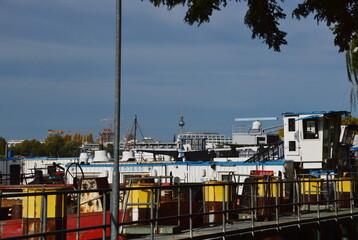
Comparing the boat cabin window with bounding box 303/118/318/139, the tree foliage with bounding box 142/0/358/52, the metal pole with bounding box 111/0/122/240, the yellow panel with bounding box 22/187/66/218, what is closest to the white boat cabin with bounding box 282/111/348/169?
the boat cabin window with bounding box 303/118/318/139

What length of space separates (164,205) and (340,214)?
23.3 ft

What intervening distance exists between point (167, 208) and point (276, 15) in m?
6.63

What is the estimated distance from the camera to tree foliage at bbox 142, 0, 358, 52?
1648cm

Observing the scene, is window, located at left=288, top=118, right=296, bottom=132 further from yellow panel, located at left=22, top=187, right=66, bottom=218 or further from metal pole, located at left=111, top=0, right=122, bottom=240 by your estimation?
metal pole, located at left=111, top=0, right=122, bottom=240

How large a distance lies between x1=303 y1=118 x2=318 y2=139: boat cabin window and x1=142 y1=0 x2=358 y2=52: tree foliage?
1337cm

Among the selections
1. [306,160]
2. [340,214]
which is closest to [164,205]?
[340,214]

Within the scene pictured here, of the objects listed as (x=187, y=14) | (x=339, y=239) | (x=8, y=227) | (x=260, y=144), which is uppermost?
(x=187, y=14)

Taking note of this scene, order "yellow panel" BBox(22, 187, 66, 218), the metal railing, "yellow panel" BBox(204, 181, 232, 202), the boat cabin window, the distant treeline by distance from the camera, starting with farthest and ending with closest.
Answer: the distant treeline → the boat cabin window → "yellow panel" BBox(204, 181, 232, 202) → "yellow panel" BBox(22, 187, 66, 218) → the metal railing

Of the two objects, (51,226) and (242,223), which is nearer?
(51,226)

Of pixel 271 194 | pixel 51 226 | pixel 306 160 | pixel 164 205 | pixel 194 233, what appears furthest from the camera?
pixel 306 160

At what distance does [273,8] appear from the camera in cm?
1714

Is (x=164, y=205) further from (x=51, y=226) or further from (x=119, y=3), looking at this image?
(x=119, y=3)

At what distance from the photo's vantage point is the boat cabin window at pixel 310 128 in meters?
30.4

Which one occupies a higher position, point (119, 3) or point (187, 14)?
point (187, 14)
